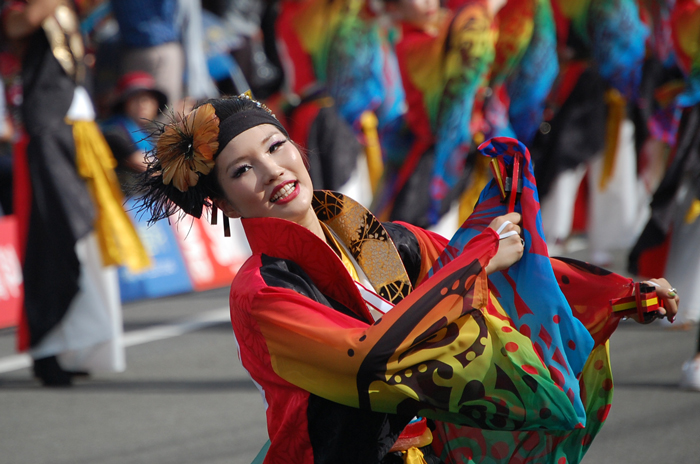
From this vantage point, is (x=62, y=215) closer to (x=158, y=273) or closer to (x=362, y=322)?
(x=158, y=273)

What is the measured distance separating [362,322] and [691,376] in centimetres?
258

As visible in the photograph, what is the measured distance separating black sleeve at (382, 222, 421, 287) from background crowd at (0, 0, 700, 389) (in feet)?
5.14

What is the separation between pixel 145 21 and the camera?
21.6ft

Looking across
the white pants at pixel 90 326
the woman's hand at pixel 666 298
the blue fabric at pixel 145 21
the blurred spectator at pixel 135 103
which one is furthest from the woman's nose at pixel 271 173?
the blue fabric at pixel 145 21

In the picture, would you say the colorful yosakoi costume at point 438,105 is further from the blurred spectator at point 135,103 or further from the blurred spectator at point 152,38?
the blurred spectator at point 152,38

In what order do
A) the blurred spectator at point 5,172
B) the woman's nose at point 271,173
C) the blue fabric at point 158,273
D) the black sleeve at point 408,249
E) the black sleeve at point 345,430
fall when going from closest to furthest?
1. the black sleeve at point 345,430
2. the woman's nose at point 271,173
3. the black sleeve at point 408,249
4. the blue fabric at point 158,273
5. the blurred spectator at point 5,172

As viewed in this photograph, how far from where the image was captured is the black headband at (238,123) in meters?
1.98

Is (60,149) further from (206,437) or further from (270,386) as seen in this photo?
(270,386)

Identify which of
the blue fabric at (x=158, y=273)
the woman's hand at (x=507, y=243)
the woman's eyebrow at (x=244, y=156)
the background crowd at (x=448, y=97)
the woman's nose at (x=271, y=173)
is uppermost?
the woman's eyebrow at (x=244, y=156)

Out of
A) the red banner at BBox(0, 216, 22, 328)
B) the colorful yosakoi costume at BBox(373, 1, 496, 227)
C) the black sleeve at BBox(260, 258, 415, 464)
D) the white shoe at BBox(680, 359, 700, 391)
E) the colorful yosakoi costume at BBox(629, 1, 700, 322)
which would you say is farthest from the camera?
the red banner at BBox(0, 216, 22, 328)

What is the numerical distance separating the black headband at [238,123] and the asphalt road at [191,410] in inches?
67.8

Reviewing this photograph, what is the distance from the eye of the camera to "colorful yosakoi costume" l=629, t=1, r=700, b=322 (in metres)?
4.25

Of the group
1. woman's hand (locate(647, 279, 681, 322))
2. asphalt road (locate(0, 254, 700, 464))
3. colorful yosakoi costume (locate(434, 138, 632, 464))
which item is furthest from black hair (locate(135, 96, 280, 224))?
asphalt road (locate(0, 254, 700, 464))

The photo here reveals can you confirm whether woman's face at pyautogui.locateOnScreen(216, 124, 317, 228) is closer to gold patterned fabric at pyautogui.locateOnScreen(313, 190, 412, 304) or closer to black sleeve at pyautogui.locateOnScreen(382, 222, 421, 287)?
gold patterned fabric at pyautogui.locateOnScreen(313, 190, 412, 304)
